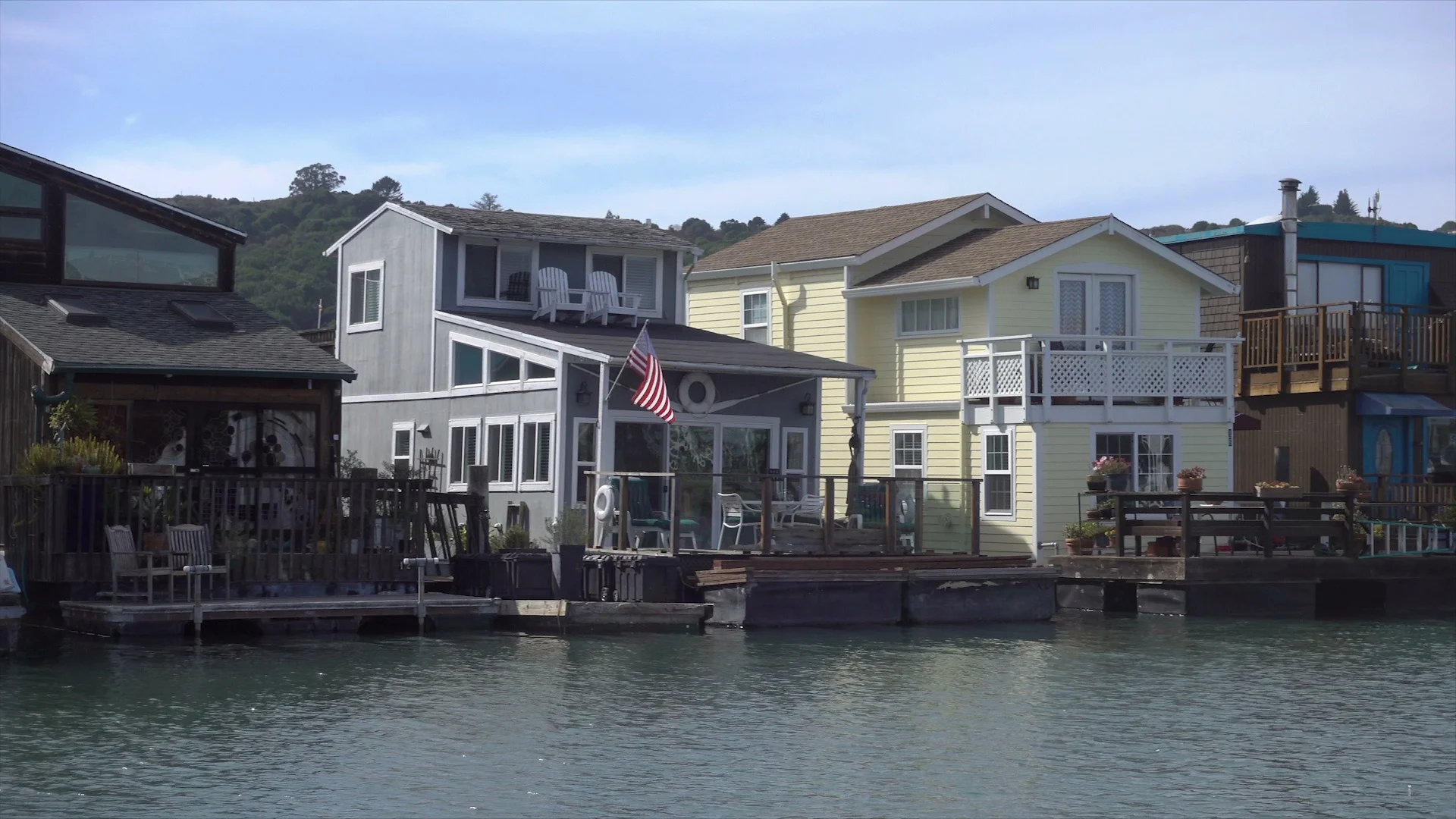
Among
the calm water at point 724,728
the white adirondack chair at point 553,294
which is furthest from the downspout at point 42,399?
the white adirondack chair at point 553,294

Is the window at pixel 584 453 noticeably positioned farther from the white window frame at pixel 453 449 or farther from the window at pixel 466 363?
the window at pixel 466 363

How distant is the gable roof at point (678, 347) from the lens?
29.1m

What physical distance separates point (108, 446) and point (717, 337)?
13.2m

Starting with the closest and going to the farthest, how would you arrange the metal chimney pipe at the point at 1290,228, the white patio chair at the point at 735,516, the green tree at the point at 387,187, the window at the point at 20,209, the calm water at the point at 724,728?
the calm water at the point at 724,728
the white patio chair at the point at 735,516
the window at the point at 20,209
the metal chimney pipe at the point at 1290,228
the green tree at the point at 387,187

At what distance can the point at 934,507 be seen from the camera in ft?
93.8

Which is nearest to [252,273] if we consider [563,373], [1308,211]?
[563,373]

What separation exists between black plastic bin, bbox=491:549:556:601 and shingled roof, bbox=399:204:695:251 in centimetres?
785

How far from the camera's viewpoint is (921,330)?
3641 centimetres

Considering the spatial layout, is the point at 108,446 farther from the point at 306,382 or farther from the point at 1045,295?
the point at 1045,295

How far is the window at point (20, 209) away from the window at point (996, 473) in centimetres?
1679

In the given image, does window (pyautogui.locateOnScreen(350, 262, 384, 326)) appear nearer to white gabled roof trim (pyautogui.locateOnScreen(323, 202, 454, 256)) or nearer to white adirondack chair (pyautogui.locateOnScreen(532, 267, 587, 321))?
white gabled roof trim (pyautogui.locateOnScreen(323, 202, 454, 256))

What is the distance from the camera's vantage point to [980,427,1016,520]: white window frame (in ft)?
111

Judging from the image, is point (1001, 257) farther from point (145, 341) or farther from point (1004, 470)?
point (145, 341)

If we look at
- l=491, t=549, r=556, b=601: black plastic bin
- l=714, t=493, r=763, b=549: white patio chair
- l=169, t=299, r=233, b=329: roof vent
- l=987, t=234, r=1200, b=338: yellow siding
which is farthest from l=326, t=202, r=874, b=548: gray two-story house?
l=987, t=234, r=1200, b=338: yellow siding
